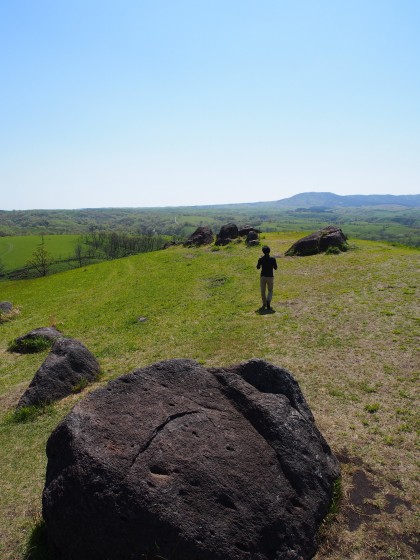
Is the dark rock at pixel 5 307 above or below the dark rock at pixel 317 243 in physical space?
below

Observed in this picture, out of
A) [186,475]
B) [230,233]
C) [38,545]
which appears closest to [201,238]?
[230,233]

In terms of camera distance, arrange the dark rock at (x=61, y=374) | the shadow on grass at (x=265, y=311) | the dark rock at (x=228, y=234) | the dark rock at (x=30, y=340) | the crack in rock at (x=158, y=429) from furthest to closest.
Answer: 1. the dark rock at (x=228, y=234)
2. the shadow on grass at (x=265, y=311)
3. the dark rock at (x=30, y=340)
4. the dark rock at (x=61, y=374)
5. the crack in rock at (x=158, y=429)

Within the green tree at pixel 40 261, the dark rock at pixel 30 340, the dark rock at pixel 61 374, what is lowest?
the green tree at pixel 40 261

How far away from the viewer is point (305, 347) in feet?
59.6

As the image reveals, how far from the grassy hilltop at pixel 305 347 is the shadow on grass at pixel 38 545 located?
173 mm

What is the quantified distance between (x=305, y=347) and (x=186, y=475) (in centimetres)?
1168

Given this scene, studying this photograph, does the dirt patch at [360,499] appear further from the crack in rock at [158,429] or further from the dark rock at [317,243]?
the dark rock at [317,243]

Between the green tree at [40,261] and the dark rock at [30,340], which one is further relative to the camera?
the green tree at [40,261]

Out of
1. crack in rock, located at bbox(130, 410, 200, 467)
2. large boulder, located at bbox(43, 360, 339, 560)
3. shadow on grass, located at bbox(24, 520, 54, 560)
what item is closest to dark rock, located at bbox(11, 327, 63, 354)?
large boulder, located at bbox(43, 360, 339, 560)

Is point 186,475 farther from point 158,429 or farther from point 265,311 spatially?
point 265,311

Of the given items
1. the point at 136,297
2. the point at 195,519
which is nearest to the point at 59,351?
the point at 195,519

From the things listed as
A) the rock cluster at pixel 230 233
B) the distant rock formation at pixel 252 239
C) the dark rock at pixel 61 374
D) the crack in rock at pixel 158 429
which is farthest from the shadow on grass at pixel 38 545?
the rock cluster at pixel 230 233

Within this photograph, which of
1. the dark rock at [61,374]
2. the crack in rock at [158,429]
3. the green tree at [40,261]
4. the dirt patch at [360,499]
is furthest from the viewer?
the green tree at [40,261]

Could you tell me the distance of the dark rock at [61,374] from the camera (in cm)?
1561
